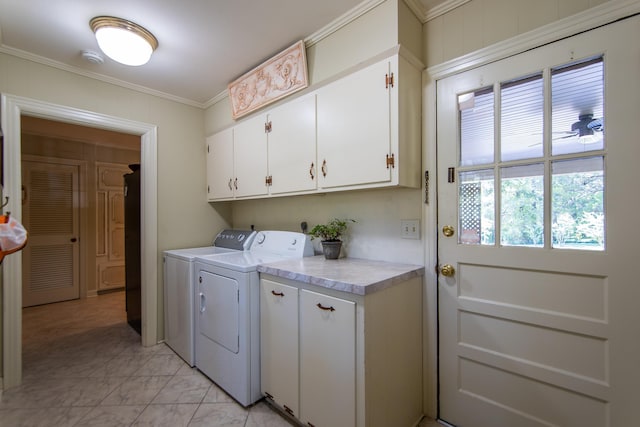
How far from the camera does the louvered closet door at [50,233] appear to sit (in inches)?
153

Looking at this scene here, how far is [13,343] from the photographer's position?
2035 mm

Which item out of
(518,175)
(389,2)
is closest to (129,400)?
(518,175)

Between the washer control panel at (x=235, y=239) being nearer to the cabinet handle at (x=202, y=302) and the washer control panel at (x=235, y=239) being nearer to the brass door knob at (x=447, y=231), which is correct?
the cabinet handle at (x=202, y=302)

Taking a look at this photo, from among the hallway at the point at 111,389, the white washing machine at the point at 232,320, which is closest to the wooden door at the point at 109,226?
the hallway at the point at 111,389

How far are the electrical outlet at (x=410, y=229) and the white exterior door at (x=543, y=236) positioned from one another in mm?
132

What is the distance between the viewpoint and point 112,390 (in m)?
2.00

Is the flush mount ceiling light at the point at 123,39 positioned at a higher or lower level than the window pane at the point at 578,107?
higher

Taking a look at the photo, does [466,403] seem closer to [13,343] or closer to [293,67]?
[293,67]

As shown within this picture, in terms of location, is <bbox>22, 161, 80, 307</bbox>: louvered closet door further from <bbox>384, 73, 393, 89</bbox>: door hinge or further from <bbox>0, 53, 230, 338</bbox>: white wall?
<bbox>384, 73, 393, 89</bbox>: door hinge

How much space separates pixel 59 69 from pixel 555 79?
3296mm

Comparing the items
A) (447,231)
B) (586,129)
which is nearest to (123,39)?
(447,231)

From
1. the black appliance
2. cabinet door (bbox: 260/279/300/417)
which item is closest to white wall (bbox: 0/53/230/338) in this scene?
the black appliance

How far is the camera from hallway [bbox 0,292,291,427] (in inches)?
67.9

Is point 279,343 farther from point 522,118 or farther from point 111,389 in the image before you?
point 522,118
